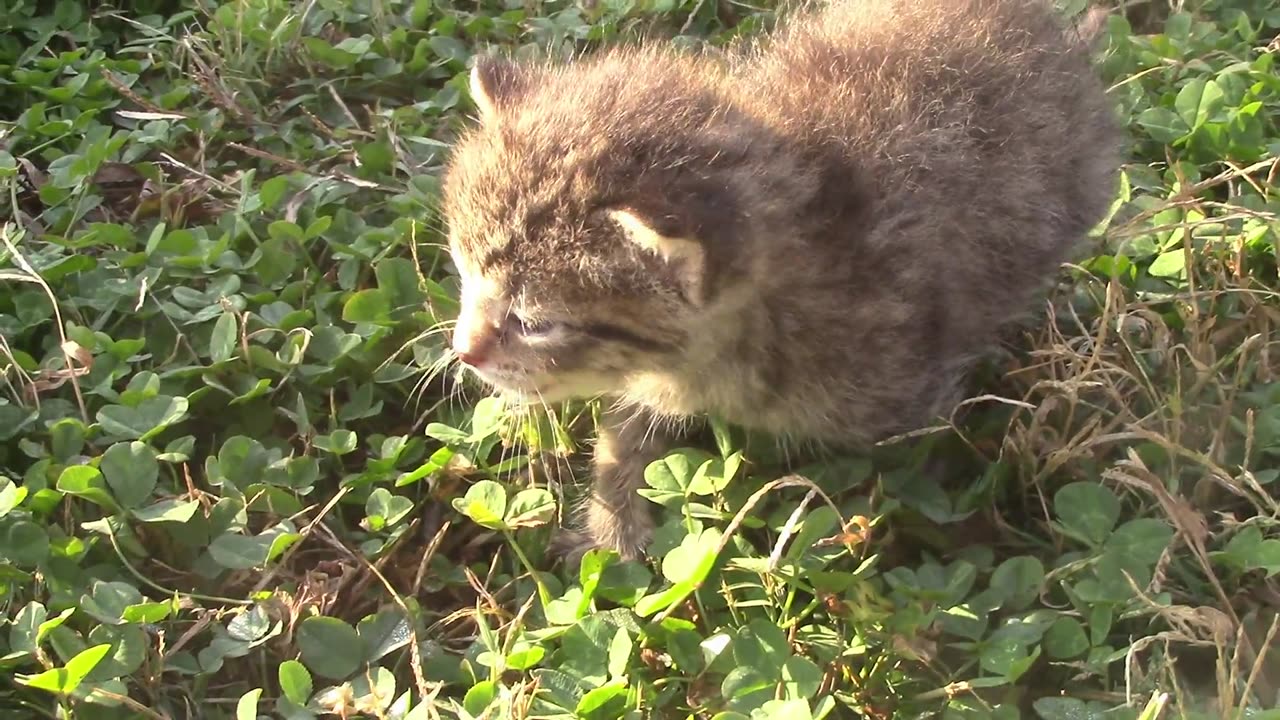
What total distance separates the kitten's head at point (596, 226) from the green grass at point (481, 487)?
33 centimetres

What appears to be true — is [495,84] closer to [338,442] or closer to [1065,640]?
[338,442]

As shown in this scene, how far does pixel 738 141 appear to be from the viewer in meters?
2.25

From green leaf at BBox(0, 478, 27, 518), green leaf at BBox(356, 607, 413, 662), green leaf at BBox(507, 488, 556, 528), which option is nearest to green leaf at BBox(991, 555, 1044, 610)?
green leaf at BBox(507, 488, 556, 528)

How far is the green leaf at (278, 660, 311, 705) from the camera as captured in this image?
208 centimetres

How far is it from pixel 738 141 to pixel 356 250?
111cm

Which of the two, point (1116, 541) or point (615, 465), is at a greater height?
point (1116, 541)

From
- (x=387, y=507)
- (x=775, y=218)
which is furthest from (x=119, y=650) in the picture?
(x=775, y=218)

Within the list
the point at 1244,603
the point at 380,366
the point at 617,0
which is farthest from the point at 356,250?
the point at 1244,603

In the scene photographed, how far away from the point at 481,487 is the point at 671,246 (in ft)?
2.29

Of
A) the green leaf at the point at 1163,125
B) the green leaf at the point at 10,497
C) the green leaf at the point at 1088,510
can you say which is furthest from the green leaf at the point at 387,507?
the green leaf at the point at 1163,125

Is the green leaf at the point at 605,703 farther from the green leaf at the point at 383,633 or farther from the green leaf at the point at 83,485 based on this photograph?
the green leaf at the point at 83,485

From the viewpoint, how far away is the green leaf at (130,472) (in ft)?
7.68

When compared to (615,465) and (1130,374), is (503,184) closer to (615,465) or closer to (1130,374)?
(615,465)

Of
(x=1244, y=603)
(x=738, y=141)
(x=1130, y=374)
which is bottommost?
(x=1244, y=603)
